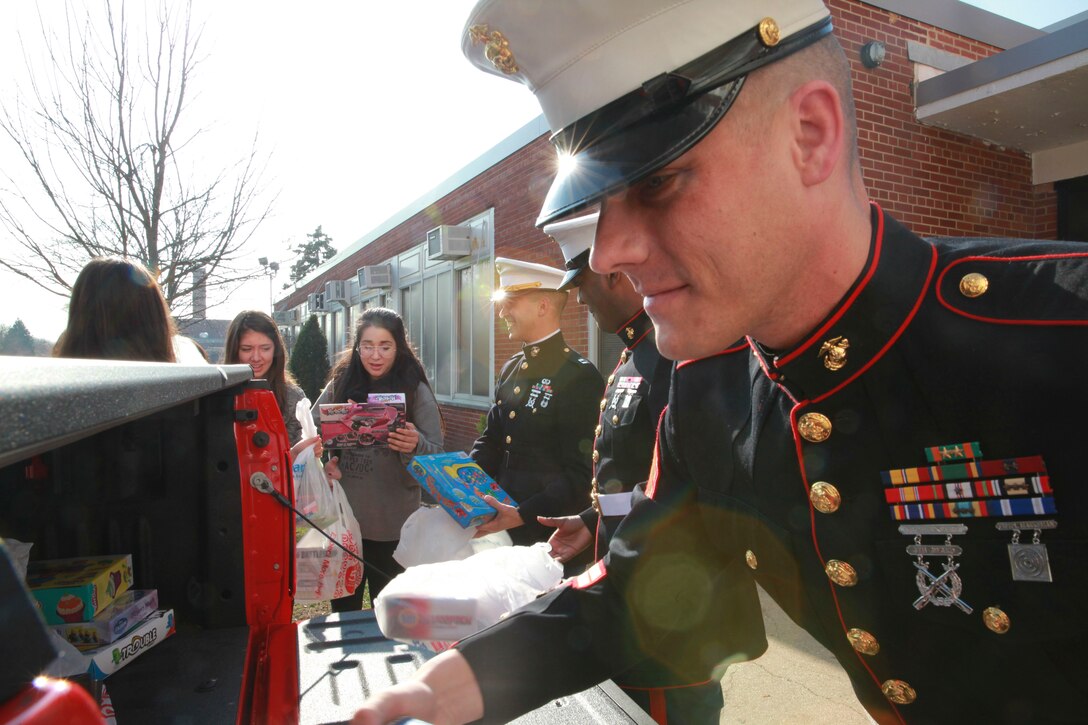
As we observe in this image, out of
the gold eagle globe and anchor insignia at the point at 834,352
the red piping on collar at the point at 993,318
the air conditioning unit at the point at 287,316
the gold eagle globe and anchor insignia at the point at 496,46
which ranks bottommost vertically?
the gold eagle globe and anchor insignia at the point at 834,352

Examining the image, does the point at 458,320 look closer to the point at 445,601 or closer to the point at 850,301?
the point at 445,601

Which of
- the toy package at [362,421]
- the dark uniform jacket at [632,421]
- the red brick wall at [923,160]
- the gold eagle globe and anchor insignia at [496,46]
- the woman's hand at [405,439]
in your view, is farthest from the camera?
the red brick wall at [923,160]

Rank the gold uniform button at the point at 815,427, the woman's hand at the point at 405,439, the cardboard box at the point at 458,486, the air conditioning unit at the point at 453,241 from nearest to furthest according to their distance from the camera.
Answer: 1. the gold uniform button at the point at 815,427
2. the cardboard box at the point at 458,486
3. the woman's hand at the point at 405,439
4. the air conditioning unit at the point at 453,241

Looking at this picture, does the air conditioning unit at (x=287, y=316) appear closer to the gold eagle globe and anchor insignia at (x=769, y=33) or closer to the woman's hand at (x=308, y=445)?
the woman's hand at (x=308, y=445)

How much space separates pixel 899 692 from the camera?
112cm

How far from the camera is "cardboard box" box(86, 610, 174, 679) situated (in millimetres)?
1476

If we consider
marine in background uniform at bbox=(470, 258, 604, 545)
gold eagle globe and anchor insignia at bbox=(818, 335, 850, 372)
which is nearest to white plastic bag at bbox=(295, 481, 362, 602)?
marine in background uniform at bbox=(470, 258, 604, 545)

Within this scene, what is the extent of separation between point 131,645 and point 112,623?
10 centimetres

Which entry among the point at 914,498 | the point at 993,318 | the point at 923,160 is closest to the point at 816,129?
the point at 993,318

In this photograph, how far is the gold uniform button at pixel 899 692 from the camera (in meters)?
1.11

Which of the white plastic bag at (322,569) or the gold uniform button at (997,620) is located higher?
the gold uniform button at (997,620)

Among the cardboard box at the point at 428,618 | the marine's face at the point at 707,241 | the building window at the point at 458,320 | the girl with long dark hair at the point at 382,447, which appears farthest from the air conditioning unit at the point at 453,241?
the marine's face at the point at 707,241

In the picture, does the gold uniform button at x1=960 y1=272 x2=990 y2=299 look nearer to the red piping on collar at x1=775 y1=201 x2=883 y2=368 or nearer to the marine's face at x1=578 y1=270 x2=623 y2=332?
the red piping on collar at x1=775 y1=201 x2=883 y2=368

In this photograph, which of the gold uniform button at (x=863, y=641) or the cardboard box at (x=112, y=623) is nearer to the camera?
the gold uniform button at (x=863, y=641)
